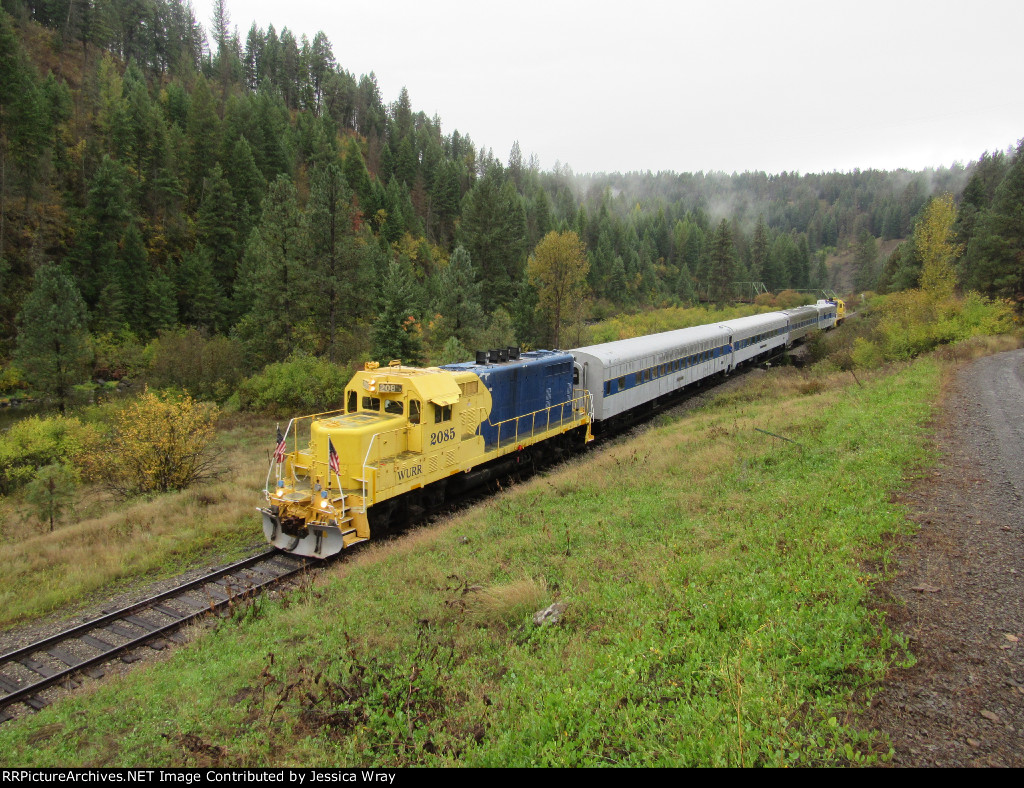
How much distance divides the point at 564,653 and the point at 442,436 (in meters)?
7.62

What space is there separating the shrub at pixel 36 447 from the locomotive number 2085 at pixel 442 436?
1606 centimetres

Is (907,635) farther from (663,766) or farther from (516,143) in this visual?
(516,143)

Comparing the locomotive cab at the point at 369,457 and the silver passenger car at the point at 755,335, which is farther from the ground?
the silver passenger car at the point at 755,335

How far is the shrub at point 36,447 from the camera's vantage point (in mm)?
20734

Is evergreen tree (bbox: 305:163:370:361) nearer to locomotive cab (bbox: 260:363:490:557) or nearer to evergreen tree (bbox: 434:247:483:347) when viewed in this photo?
evergreen tree (bbox: 434:247:483:347)

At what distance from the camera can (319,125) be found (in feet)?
241

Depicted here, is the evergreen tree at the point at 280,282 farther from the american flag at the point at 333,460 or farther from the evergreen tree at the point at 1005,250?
the evergreen tree at the point at 1005,250

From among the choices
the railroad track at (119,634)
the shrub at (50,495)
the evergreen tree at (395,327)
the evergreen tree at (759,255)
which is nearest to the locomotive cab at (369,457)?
the railroad track at (119,634)

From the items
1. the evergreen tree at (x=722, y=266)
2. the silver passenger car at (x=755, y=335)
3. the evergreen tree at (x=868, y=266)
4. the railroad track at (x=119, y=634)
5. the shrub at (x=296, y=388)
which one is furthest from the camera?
the evergreen tree at (x=868, y=266)

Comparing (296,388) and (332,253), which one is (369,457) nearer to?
(296,388)

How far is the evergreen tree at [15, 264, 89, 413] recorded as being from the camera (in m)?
30.4

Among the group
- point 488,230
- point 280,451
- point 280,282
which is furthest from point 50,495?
point 488,230

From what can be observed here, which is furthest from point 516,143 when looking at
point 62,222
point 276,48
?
point 62,222

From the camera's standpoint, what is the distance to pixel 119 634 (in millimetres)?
9250
